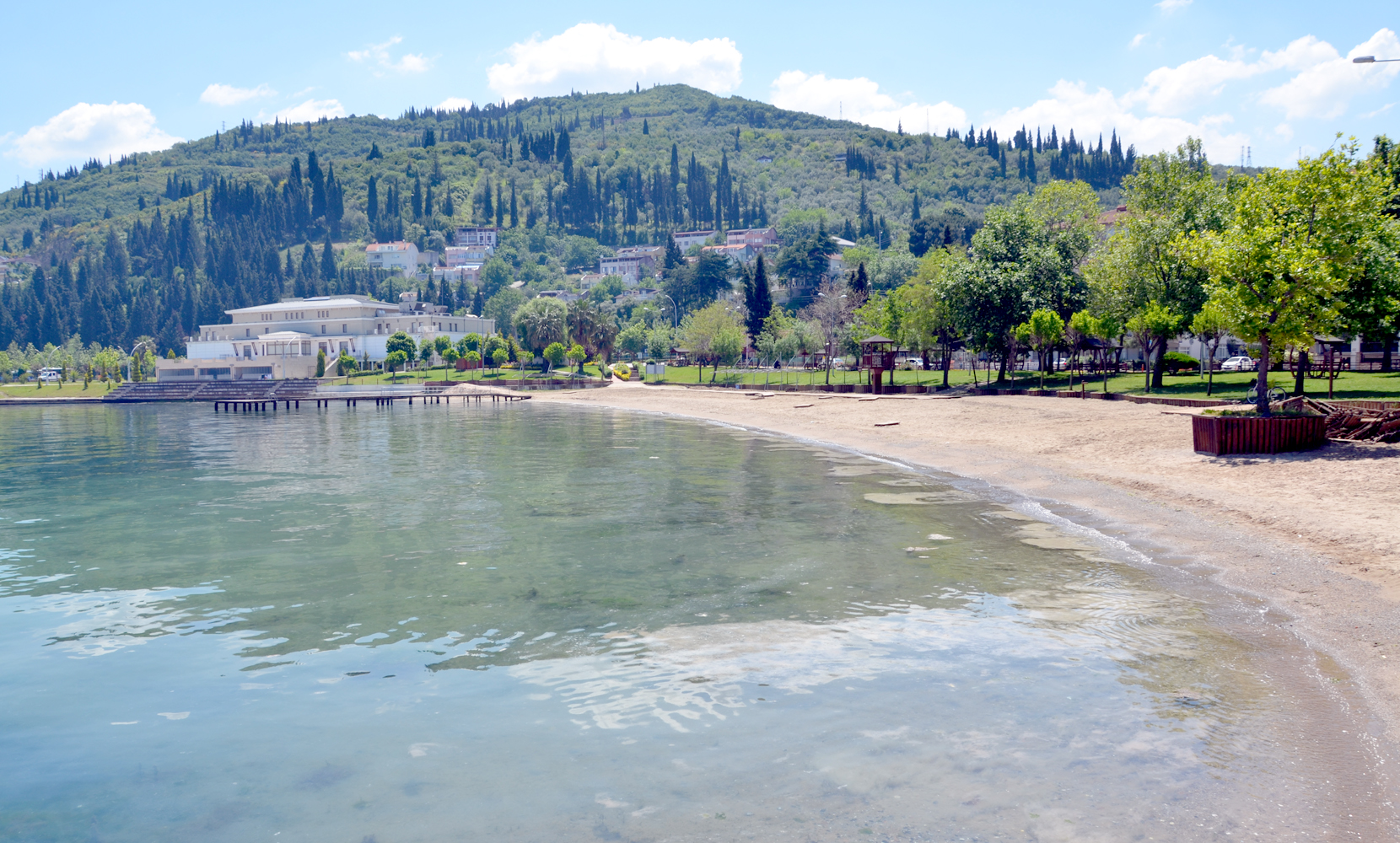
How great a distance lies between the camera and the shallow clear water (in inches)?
320

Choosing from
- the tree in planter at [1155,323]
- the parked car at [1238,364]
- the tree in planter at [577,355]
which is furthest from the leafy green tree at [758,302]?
the tree in planter at [1155,323]

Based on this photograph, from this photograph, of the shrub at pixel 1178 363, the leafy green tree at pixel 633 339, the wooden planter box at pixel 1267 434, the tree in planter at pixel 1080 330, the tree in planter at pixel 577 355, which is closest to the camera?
the wooden planter box at pixel 1267 434

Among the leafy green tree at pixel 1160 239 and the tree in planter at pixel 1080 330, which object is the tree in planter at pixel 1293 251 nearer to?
the leafy green tree at pixel 1160 239

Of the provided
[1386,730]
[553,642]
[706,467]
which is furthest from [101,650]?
[706,467]

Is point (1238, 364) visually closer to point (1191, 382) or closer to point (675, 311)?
point (1191, 382)

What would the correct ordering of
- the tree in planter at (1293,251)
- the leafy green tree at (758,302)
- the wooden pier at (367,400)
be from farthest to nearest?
the leafy green tree at (758,302) < the wooden pier at (367,400) < the tree in planter at (1293,251)

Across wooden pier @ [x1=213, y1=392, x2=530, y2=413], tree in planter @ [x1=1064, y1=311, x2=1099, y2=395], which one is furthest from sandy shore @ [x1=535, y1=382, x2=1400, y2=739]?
wooden pier @ [x1=213, y1=392, x2=530, y2=413]

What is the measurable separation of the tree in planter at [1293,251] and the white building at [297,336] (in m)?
135

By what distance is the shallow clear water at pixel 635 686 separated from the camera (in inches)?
320

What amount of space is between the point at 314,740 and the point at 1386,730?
11.7m

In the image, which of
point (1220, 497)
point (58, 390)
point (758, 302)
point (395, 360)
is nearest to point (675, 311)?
point (758, 302)

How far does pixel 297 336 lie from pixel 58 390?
1393 inches

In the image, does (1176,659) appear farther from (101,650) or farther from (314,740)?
(101,650)

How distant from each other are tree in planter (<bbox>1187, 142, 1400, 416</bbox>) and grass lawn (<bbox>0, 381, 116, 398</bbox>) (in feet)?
457
